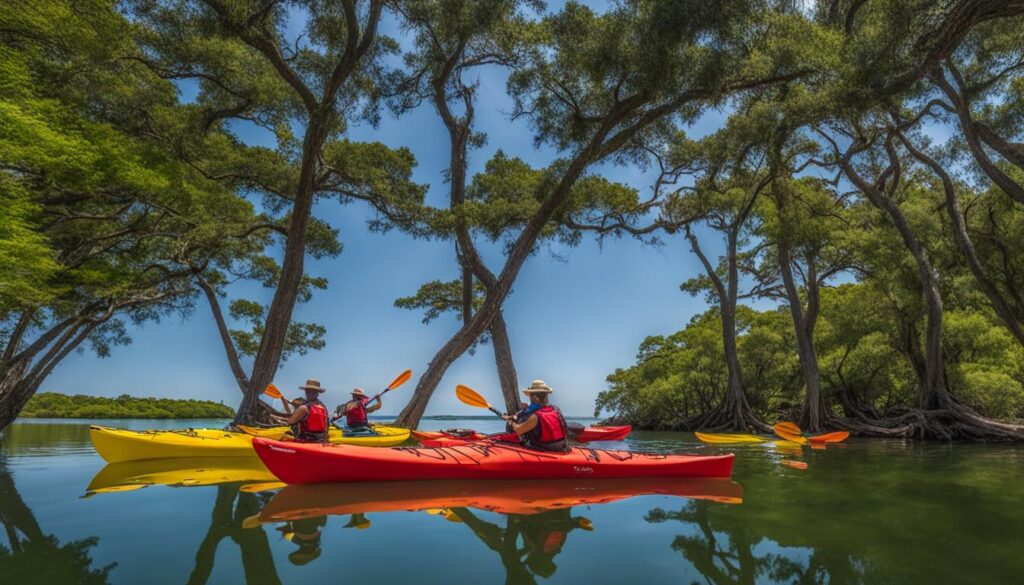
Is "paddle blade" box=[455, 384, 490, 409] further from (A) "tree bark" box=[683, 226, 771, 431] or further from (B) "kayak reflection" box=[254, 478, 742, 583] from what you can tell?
(A) "tree bark" box=[683, 226, 771, 431]

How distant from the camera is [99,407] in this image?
1399 inches

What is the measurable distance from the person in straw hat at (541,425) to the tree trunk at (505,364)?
611 cm

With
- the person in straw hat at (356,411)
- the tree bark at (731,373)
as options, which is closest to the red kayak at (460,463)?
the person in straw hat at (356,411)

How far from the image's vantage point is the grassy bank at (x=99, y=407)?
3454 centimetres

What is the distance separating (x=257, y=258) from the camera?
14.2m

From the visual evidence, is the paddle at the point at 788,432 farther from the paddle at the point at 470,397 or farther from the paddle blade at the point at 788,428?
the paddle at the point at 470,397

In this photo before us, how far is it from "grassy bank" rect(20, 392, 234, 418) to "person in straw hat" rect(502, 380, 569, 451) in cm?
3836

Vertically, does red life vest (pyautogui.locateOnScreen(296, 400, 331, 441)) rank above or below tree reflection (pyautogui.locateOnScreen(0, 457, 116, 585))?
above

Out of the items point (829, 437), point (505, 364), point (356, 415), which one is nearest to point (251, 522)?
point (356, 415)

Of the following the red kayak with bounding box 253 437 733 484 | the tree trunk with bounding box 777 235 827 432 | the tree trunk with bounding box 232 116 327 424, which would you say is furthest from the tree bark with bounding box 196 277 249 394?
the tree trunk with bounding box 777 235 827 432

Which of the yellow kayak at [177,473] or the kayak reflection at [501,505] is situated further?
the yellow kayak at [177,473]

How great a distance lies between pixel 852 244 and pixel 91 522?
15888 millimetres

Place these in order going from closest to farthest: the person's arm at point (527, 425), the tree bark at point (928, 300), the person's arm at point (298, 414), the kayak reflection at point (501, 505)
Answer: the kayak reflection at point (501, 505)
the person's arm at point (527, 425)
the person's arm at point (298, 414)
the tree bark at point (928, 300)

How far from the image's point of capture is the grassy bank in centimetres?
3454
